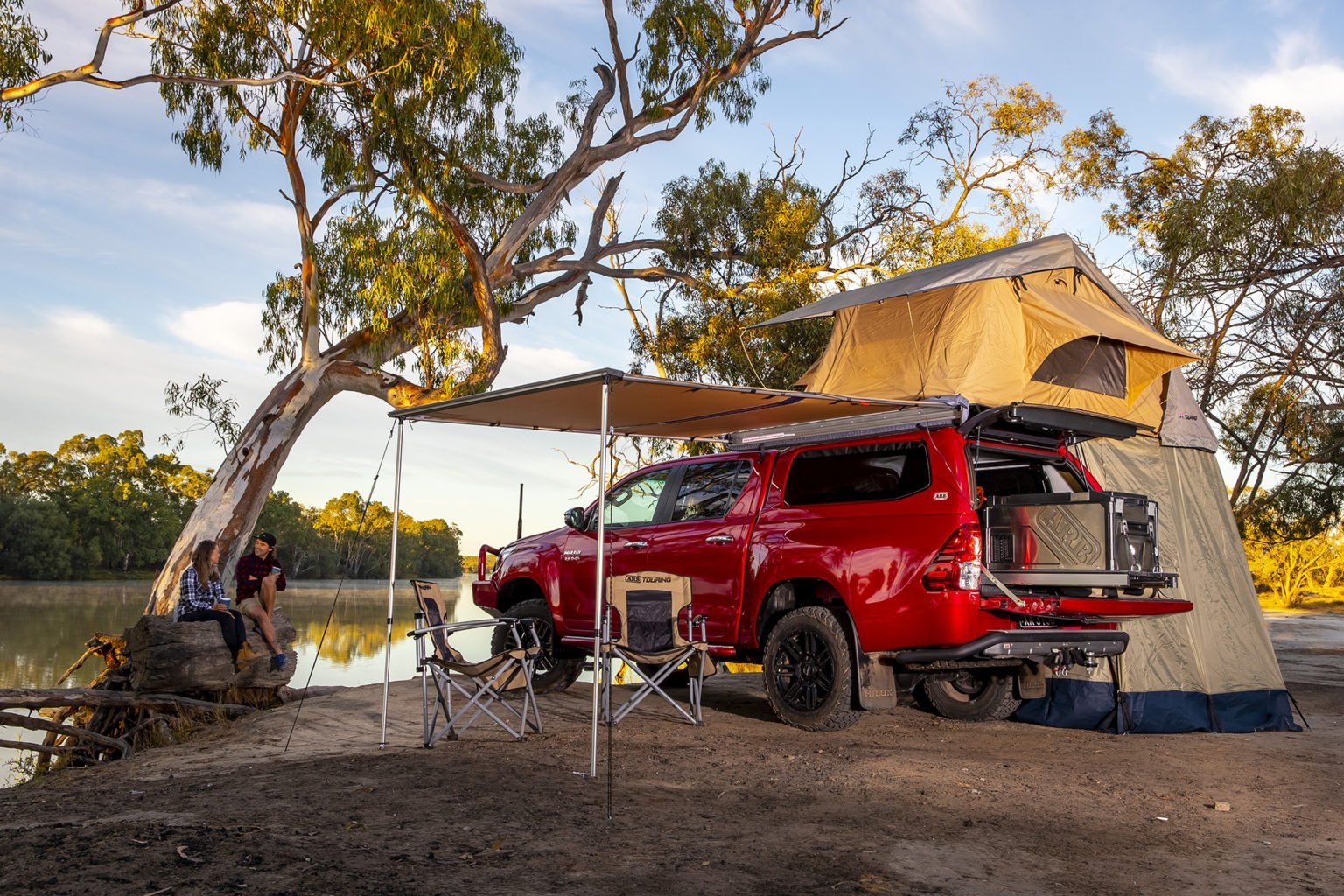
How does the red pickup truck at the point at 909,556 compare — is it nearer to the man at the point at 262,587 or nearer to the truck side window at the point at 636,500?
the truck side window at the point at 636,500

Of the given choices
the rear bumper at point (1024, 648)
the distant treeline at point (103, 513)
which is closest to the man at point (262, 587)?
the rear bumper at point (1024, 648)

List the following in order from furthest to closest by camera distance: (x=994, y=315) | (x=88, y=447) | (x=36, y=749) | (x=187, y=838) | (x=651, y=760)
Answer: (x=88, y=447) < (x=36, y=749) < (x=994, y=315) < (x=651, y=760) < (x=187, y=838)

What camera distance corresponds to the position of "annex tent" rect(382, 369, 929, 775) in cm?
603

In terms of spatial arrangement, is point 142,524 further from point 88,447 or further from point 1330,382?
point 1330,382

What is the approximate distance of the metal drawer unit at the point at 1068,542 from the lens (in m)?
6.91

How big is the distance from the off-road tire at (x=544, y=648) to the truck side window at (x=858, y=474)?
2.38m

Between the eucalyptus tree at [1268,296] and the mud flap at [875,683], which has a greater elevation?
the eucalyptus tree at [1268,296]

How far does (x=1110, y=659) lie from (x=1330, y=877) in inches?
158

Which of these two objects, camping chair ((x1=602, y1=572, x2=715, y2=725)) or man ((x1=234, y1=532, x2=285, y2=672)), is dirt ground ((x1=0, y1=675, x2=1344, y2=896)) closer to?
camping chair ((x1=602, y1=572, x2=715, y2=725))

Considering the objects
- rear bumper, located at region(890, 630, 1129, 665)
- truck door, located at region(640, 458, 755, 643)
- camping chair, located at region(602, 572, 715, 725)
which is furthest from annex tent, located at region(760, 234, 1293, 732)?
camping chair, located at region(602, 572, 715, 725)

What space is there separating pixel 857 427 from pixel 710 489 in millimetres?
1410

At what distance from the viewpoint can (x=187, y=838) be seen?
4.41m

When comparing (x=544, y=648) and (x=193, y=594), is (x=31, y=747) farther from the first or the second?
(x=544, y=648)

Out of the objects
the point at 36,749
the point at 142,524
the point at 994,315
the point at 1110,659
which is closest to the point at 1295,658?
the point at 1110,659
